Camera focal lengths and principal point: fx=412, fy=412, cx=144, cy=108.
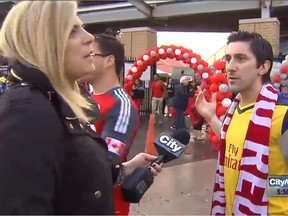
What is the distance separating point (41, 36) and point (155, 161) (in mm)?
963

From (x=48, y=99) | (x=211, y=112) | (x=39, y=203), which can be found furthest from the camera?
(x=211, y=112)

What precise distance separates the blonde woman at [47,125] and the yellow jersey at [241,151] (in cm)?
108

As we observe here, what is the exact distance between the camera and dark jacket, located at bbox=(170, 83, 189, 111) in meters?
12.0

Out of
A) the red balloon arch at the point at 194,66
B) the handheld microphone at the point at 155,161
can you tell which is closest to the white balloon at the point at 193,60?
the red balloon arch at the point at 194,66

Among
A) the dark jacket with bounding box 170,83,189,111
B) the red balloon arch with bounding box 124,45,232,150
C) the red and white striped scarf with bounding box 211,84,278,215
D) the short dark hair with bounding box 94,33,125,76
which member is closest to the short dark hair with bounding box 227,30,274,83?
the red and white striped scarf with bounding box 211,84,278,215

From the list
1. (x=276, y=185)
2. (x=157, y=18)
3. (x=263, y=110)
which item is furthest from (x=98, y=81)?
(x=157, y=18)

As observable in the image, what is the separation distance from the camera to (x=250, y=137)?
226 centimetres

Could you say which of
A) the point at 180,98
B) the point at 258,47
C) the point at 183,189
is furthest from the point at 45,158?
the point at 180,98

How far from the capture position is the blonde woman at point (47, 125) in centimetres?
119

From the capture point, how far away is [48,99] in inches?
51.6

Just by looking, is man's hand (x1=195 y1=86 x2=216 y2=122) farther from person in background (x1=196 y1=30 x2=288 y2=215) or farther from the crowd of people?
the crowd of people

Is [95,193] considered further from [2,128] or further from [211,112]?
[211,112]

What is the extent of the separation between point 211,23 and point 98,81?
17.1m

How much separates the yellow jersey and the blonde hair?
125cm
